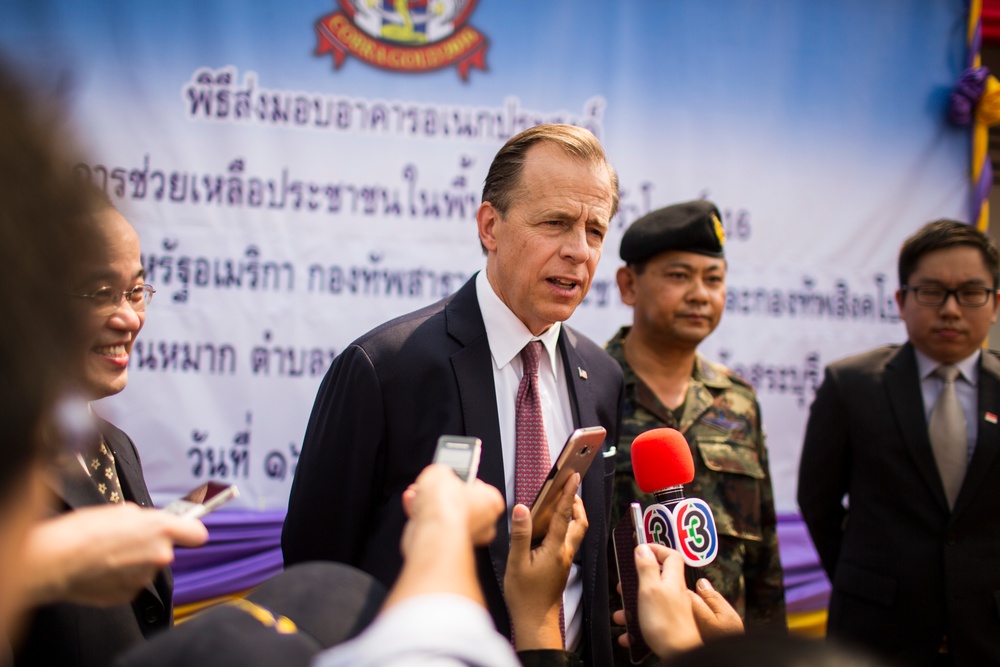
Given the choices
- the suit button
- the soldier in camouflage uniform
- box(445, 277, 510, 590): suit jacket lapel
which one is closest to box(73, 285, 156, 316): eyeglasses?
the suit button

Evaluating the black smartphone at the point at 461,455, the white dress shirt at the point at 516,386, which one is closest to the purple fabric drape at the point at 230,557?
the white dress shirt at the point at 516,386

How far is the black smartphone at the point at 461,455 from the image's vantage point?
3.52 feet

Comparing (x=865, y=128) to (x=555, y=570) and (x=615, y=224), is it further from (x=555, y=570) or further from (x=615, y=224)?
(x=555, y=570)

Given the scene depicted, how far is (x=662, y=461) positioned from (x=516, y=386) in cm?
45

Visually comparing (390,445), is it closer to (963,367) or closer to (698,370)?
(698,370)

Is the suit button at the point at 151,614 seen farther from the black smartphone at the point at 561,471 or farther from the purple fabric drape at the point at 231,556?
the purple fabric drape at the point at 231,556

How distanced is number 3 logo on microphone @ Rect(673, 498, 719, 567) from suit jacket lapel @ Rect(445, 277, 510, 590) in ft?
1.35

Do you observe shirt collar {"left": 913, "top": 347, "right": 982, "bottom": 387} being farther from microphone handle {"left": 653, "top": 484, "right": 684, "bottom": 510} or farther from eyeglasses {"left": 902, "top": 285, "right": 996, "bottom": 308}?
microphone handle {"left": 653, "top": 484, "right": 684, "bottom": 510}

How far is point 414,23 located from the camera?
3.53 m

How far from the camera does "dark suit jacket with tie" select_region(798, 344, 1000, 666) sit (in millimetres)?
2732

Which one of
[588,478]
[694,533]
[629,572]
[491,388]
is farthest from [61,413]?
[629,572]

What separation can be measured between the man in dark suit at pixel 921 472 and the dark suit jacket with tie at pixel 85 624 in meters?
2.34

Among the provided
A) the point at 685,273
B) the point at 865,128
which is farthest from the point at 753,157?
the point at 685,273

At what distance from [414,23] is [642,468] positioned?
2485mm
